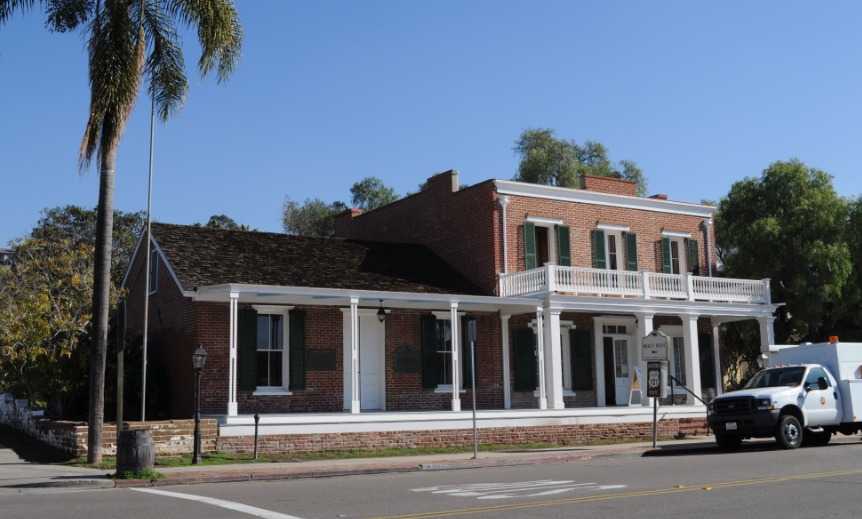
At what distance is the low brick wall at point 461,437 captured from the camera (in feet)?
66.6

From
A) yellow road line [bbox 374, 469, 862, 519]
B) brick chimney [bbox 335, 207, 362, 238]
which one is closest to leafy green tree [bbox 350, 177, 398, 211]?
brick chimney [bbox 335, 207, 362, 238]

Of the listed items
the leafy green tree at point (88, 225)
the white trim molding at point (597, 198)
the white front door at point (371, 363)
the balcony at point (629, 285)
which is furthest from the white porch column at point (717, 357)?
the leafy green tree at point (88, 225)

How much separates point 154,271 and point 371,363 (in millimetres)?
6654

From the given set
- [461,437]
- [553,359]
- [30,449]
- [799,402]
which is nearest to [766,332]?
[553,359]

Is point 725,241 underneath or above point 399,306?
above

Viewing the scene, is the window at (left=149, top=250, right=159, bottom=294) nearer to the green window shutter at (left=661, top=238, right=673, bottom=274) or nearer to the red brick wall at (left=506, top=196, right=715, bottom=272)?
the red brick wall at (left=506, top=196, right=715, bottom=272)

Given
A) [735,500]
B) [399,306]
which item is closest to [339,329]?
[399,306]

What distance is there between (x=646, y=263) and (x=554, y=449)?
1054cm

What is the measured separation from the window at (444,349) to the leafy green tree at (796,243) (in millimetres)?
15548

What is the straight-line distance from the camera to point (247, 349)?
23.6 metres

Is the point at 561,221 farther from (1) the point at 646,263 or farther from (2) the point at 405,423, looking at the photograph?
(2) the point at 405,423

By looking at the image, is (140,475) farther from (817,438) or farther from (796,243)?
(796,243)

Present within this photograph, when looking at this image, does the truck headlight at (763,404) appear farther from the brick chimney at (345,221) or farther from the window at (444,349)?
the brick chimney at (345,221)

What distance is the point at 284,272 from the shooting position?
2467cm
